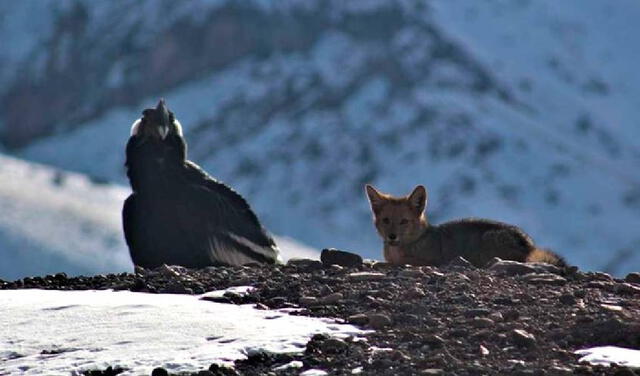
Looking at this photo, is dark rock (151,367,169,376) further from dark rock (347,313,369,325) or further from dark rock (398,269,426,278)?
dark rock (398,269,426,278)

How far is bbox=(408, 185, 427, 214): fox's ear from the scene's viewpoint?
40.7 ft

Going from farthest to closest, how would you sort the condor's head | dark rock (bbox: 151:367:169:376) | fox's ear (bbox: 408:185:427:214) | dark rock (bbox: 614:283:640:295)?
the condor's head, fox's ear (bbox: 408:185:427:214), dark rock (bbox: 614:283:640:295), dark rock (bbox: 151:367:169:376)

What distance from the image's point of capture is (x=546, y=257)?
37.4ft

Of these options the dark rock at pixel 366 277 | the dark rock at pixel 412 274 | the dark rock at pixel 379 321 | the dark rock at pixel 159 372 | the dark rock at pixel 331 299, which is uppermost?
the dark rock at pixel 412 274

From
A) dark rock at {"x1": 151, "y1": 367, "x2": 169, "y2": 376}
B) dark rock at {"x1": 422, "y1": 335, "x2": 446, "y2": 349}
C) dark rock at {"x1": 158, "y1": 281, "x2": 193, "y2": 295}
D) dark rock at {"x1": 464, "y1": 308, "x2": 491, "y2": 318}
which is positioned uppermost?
dark rock at {"x1": 158, "y1": 281, "x2": 193, "y2": 295}

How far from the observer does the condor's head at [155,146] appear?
46.0 ft

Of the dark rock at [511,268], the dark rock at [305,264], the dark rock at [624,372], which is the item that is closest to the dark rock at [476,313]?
the dark rock at [624,372]

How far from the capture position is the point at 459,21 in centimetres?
5334

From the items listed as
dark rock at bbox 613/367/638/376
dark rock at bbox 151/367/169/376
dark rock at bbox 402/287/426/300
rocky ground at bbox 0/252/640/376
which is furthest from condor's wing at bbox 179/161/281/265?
dark rock at bbox 613/367/638/376

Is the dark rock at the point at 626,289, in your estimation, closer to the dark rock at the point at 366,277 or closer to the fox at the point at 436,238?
the dark rock at the point at 366,277

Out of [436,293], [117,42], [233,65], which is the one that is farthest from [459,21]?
[436,293]

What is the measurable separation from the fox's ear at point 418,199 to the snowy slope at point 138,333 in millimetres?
3368

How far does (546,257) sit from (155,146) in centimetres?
405

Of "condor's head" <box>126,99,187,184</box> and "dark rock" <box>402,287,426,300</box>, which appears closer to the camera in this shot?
"dark rock" <box>402,287,426,300</box>
